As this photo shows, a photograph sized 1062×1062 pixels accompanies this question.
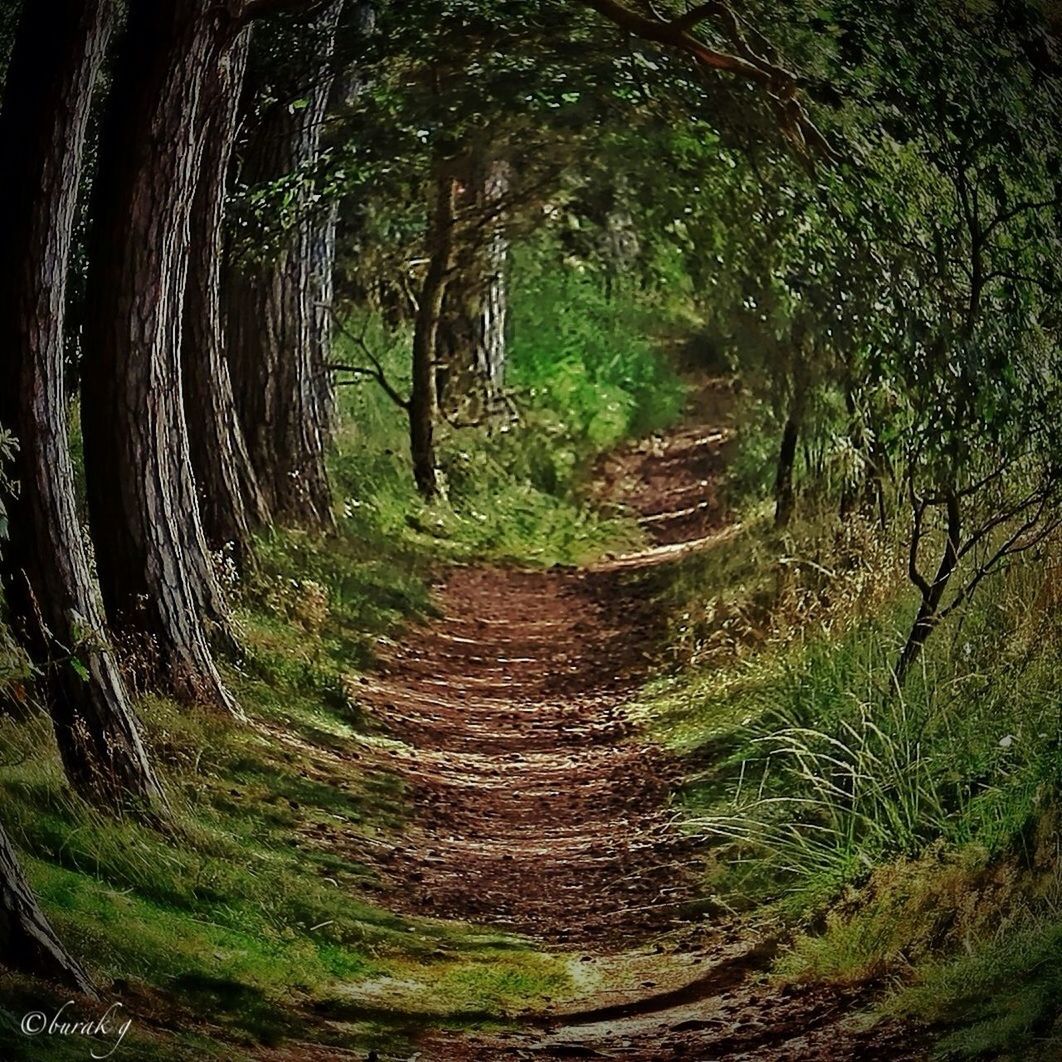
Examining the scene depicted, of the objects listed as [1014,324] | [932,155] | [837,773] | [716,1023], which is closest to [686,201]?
[932,155]

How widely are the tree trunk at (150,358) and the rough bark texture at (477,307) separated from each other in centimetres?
55

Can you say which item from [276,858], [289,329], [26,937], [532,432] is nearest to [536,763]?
[276,858]

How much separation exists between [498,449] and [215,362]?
2.03 ft

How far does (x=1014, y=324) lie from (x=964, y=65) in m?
0.52

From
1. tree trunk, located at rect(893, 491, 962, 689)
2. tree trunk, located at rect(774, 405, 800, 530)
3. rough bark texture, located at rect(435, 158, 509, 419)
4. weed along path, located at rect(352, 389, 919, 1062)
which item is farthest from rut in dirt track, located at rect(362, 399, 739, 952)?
tree trunk, located at rect(893, 491, 962, 689)

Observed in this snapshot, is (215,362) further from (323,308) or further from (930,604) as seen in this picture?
(930,604)

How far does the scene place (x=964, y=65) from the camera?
8.61ft

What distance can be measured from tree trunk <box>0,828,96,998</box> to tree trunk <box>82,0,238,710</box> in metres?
0.51

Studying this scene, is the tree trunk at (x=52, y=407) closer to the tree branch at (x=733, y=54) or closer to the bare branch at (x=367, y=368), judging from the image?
the bare branch at (x=367, y=368)

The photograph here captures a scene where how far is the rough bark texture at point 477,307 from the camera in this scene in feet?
8.75

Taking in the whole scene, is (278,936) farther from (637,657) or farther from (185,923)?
(637,657)

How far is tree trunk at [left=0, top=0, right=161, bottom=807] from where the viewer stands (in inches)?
104

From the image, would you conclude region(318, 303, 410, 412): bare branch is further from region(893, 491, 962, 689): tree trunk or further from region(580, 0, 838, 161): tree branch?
region(893, 491, 962, 689): tree trunk

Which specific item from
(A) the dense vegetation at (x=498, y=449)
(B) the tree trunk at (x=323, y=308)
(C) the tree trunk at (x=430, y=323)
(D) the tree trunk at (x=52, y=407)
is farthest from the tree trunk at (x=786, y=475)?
(D) the tree trunk at (x=52, y=407)
